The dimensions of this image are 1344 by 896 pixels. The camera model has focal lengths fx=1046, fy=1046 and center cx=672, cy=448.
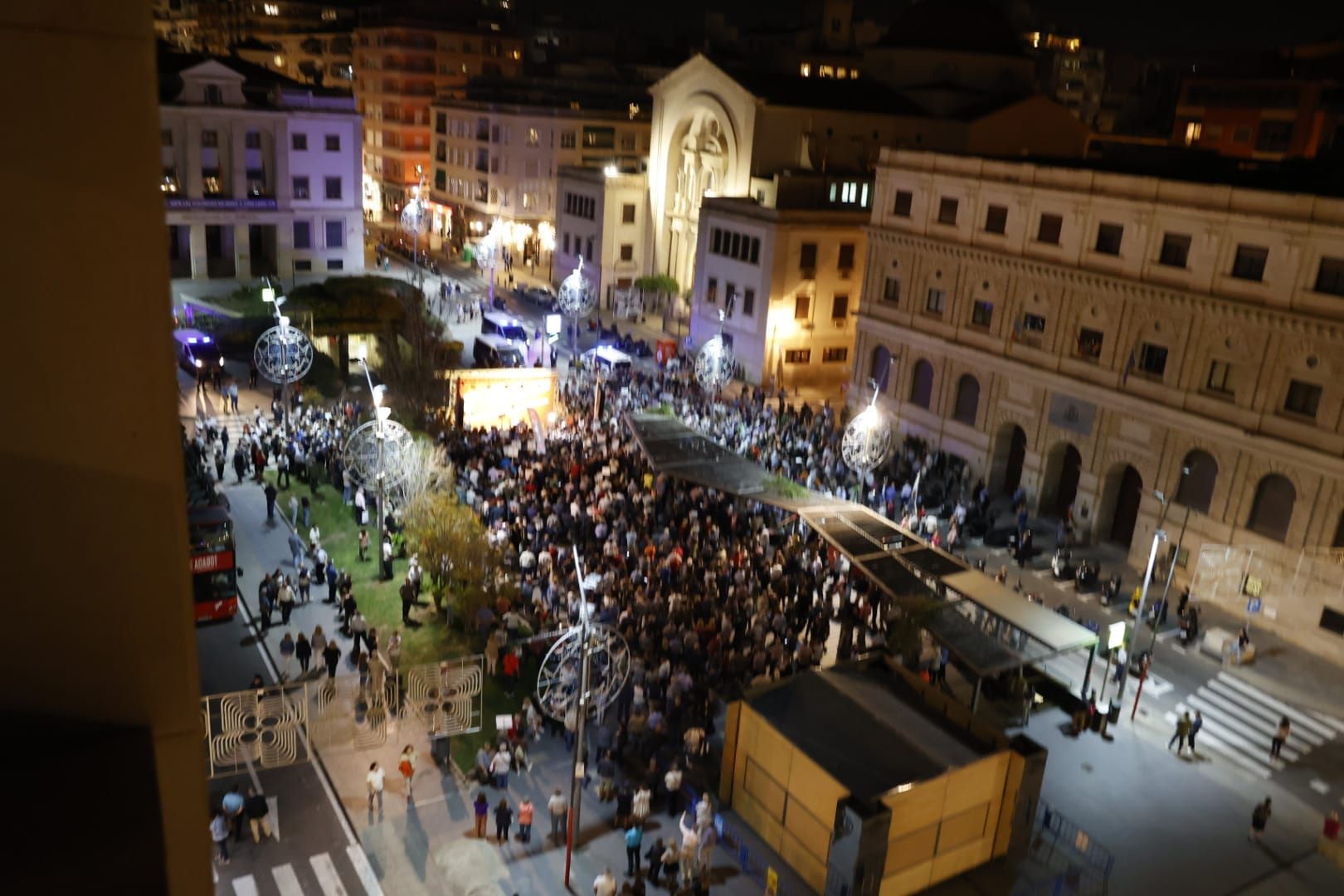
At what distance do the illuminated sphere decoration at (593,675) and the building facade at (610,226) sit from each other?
41.4 m

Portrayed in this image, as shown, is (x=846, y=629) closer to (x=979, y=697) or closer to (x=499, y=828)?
(x=979, y=697)

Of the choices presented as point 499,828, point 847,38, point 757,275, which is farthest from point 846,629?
point 847,38

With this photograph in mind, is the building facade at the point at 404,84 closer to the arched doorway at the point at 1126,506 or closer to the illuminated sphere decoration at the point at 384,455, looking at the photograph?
the illuminated sphere decoration at the point at 384,455

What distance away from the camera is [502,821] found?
18.0 meters

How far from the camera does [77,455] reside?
150 inches

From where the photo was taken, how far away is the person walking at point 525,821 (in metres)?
18.0

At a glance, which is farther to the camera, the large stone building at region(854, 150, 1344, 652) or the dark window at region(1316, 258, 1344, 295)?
the large stone building at region(854, 150, 1344, 652)

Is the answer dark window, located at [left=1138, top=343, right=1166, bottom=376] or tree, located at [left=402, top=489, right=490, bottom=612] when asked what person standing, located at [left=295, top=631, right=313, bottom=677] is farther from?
dark window, located at [left=1138, top=343, right=1166, bottom=376]

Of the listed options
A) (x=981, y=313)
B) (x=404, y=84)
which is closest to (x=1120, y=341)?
(x=981, y=313)

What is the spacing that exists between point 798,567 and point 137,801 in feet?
82.1

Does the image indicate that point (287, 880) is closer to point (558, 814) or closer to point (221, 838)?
point (221, 838)

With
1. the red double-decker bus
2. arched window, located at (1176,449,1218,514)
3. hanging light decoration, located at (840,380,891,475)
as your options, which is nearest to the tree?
the red double-decker bus

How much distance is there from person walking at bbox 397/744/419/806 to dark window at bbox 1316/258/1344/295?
83.8 feet

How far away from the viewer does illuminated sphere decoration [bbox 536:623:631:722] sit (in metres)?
19.0
